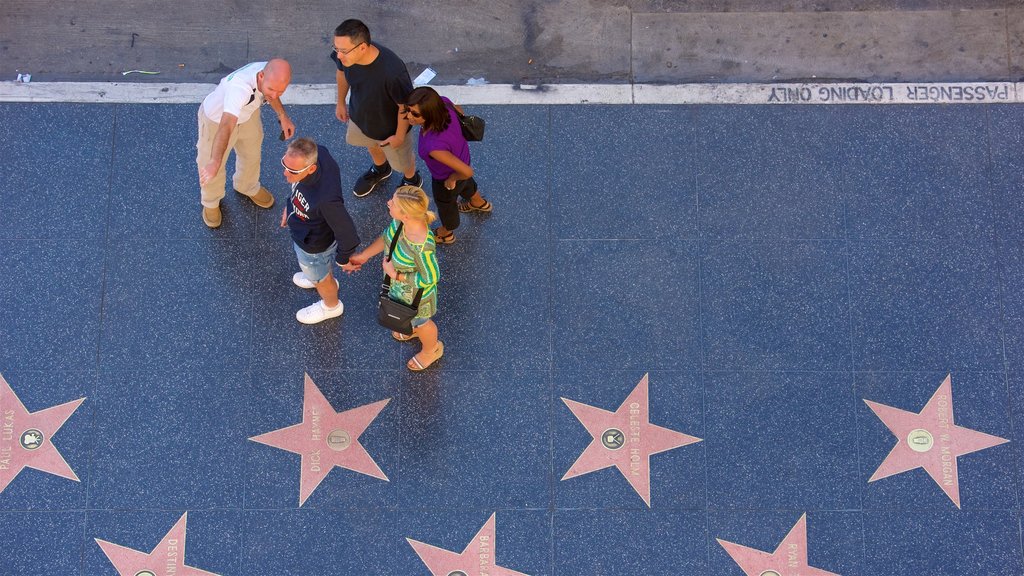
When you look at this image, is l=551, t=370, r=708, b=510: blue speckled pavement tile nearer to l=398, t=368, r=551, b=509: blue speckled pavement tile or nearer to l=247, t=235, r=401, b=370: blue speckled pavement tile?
l=398, t=368, r=551, b=509: blue speckled pavement tile

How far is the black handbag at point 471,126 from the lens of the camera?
544 cm

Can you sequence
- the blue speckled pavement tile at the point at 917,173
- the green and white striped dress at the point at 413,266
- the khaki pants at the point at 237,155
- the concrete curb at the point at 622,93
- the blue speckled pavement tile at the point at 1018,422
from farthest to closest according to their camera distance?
the concrete curb at the point at 622,93 < the blue speckled pavement tile at the point at 917,173 < the blue speckled pavement tile at the point at 1018,422 < the khaki pants at the point at 237,155 < the green and white striped dress at the point at 413,266

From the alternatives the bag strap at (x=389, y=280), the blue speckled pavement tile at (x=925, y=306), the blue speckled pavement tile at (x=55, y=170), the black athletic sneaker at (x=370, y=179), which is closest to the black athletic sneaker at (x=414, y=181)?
the black athletic sneaker at (x=370, y=179)

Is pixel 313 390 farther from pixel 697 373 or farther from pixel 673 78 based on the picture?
pixel 673 78

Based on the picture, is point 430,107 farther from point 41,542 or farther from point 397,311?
point 41,542

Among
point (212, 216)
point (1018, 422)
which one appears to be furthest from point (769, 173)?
point (212, 216)

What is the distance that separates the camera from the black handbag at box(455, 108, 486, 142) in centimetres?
544

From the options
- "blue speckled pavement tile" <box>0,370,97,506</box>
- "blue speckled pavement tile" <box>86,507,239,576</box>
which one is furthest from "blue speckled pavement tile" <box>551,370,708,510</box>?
"blue speckled pavement tile" <box>0,370,97,506</box>

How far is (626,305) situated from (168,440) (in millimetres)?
3470

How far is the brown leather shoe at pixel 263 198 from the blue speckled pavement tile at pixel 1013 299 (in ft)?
18.4

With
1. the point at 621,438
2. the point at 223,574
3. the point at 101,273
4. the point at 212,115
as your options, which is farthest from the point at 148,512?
the point at 621,438

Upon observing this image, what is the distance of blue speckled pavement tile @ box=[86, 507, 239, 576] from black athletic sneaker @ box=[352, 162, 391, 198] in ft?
8.31

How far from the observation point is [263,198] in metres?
6.49

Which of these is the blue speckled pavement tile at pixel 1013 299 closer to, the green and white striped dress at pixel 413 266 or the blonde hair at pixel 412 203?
the green and white striped dress at pixel 413 266
